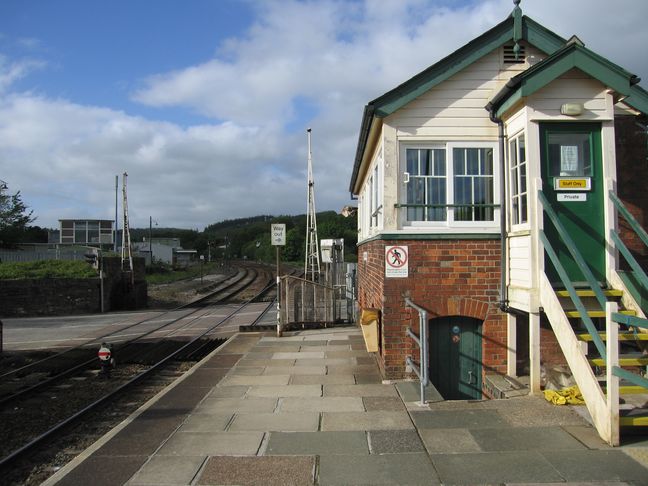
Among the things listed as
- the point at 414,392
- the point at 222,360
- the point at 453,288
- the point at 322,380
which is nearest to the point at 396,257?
the point at 453,288

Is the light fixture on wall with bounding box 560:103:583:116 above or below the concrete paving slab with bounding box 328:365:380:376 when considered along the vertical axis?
above

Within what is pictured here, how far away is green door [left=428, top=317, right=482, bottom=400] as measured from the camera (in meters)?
8.06

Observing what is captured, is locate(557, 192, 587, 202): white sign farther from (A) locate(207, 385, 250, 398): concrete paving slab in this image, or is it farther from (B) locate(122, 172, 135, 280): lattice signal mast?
(B) locate(122, 172, 135, 280): lattice signal mast

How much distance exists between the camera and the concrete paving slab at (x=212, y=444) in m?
5.15

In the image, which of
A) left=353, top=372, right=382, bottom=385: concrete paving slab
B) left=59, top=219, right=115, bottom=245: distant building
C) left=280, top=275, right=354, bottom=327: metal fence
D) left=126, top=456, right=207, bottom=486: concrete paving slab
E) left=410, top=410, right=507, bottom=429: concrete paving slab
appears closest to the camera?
left=126, top=456, right=207, bottom=486: concrete paving slab

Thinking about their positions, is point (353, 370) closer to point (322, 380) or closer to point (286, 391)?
point (322, 380)

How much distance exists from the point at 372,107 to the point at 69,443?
6163 mm

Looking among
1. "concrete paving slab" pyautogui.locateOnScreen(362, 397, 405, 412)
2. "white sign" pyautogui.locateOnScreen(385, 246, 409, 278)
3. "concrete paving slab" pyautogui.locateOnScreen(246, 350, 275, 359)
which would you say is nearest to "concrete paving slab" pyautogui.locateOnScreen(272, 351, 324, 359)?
"concrete paving slab" pyautogui.locateOnScreen(246, 350, 275, 359)

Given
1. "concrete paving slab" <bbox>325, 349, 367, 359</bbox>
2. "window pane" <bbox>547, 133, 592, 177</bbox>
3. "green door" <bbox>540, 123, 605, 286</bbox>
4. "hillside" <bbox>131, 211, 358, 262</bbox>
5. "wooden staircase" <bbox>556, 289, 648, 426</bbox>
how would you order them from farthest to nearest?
"hillside" <bbox>131, 211, 358, 262</bbox> → "concrete paving slab" <bbox>325, 349, 367, 359</bbox> → "window pane" <bbox>547, 133, 592, 177</bbox> → "green door" <bbox>540, 123, 605, 286</bbox> → "wooden staircase" <bbox>556, 289, 648, 426</bbox>

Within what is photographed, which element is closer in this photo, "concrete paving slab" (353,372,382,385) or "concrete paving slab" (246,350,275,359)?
"concrete paving slab" (353,372,382,385)

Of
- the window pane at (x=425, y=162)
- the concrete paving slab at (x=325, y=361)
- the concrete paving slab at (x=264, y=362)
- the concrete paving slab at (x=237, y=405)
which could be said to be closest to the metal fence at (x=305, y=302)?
the concrete paving slab at (x=264, y=362)

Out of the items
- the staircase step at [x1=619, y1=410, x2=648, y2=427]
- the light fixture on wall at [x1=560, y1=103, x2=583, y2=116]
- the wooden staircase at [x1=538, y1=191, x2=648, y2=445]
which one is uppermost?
the light fixture on wall at [x1=560, y1=103, x2=583, y2=116]

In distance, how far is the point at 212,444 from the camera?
17.7ft

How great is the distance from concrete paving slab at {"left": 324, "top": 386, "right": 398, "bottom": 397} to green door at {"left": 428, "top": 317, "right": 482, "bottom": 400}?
36.0 inches
